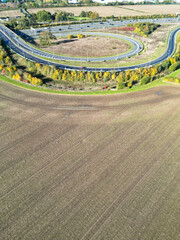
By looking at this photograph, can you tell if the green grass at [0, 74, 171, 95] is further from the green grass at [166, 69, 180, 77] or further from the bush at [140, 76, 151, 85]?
the green grass at [166, 69, 180, 77]

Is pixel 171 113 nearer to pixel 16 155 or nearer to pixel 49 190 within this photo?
pixel 49 190

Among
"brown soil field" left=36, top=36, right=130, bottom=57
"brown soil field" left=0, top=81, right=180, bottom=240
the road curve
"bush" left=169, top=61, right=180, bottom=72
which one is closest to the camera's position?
"brown soil field" left=0, top=81, right=180, bottom=240

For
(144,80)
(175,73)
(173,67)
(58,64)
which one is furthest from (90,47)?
(175,73)

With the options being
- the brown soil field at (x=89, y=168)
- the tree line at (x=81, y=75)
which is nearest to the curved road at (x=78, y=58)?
the tree line at (x=81, y=75)

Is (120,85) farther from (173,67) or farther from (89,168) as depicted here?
(89,168)

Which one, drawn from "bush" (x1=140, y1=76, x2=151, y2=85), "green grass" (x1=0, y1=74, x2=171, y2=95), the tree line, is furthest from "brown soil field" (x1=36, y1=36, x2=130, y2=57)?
"green grass" (x1=0, y1=74, x2=171, y2=95)

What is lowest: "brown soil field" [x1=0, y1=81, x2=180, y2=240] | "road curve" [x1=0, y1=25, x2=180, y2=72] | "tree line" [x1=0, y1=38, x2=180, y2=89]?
"brown soil field" [x1=0, y1=81, x2=180, y2=240]

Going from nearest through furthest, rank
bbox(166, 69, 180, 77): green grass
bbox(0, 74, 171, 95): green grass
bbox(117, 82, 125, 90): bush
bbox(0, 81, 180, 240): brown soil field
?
bbox(0, 81, 180, 240): brown soil field < bbox(0, 74, 171, 95): green grass < bbox(117, 82, 125, 90): bush < bbox(166, 69, 180, 77): green grass
